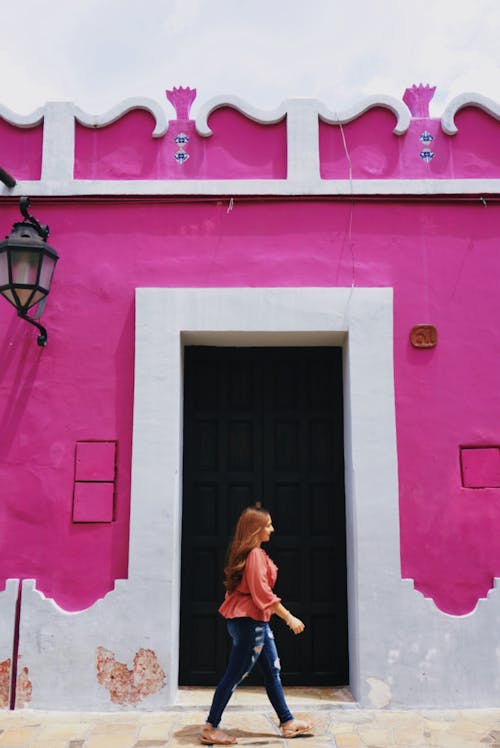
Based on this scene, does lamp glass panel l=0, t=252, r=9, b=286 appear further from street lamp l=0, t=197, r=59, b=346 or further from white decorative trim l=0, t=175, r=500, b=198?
white decorative trim l=0, t=175, r=500, b=198

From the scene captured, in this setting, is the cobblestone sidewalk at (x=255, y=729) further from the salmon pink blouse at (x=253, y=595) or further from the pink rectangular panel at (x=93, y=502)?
the pink rectangular panel at (x=93, y=502)

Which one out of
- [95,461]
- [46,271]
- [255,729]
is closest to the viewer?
[255,729]

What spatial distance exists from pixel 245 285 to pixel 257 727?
3.03 meters

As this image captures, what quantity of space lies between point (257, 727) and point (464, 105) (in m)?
4.77

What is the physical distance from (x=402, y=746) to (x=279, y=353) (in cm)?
288

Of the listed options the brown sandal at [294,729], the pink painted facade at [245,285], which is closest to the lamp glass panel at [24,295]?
the pink painted facade at [245,285]

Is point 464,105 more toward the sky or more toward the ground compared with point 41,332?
more toward the sky

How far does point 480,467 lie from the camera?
5.11 metres

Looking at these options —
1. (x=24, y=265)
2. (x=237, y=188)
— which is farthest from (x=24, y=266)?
(x=237, y=188)

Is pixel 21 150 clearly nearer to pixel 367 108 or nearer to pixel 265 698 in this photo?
pixel 367 108

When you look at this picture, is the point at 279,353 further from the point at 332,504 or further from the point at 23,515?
the point at 23,515

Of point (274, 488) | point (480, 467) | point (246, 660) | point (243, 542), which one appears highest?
point (480, 467)

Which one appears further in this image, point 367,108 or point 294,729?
point 367,108

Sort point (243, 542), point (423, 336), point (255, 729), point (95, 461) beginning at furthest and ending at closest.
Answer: point (423, 336) → point (95, 461) → point (255, 729) → point (243, 542)
